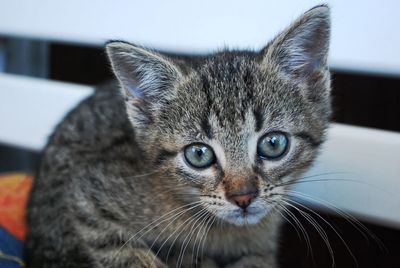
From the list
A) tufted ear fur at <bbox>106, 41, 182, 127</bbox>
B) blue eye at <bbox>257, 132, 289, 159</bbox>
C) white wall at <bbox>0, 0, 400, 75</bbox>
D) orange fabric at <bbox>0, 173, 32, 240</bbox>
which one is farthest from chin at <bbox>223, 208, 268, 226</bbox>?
orange fabric at <bbox>0, 173, 32, 240</bbox>

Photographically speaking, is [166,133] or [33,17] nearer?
[166,133]

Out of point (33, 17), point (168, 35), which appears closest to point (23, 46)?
point (33, 17)

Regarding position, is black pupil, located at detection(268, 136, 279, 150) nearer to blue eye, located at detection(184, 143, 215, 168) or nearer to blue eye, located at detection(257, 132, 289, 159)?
blue eye, located at detection(257, 132, 289, 159)

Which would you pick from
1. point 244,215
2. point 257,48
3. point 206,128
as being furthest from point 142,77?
point 257,48

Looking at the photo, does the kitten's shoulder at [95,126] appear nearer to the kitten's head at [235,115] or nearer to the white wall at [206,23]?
the kitten's head at [235,115]

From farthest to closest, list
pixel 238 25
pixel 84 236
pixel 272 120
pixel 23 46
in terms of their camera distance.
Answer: pixel 23 46 → pixel 238 25 → pixel 84 236 → pixel 272 120

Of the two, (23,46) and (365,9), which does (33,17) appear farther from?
(365,9)

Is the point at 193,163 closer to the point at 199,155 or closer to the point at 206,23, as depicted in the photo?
the point at 199,155
